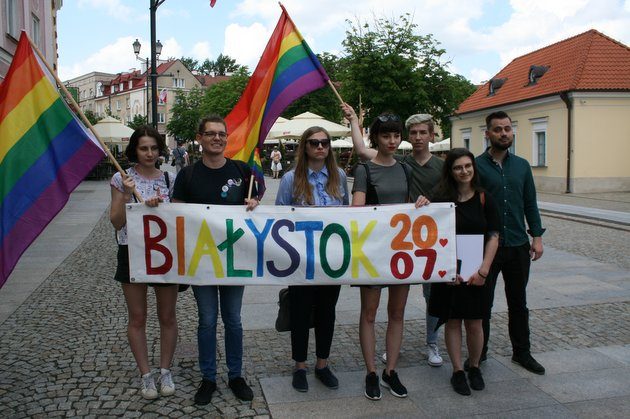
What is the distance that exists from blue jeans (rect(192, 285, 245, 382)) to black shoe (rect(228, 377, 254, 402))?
37mm

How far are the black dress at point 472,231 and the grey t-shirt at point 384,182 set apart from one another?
17.3 inches

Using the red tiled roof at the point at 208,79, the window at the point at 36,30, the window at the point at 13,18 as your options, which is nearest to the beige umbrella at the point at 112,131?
the window at the point at 36,30

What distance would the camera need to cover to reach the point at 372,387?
13.8ft

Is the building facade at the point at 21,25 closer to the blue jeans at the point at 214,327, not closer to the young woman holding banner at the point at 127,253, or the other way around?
the young woman holding banner at the point at 127,253

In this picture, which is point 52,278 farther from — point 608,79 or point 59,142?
point 608,79

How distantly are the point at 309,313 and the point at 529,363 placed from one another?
178 centimetres

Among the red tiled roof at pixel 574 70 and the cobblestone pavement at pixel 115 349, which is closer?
the cobblestone pavement at pixel 115 349

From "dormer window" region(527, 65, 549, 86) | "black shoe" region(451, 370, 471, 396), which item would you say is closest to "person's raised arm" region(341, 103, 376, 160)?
"black shoe" region(451, 370, 471, 396)

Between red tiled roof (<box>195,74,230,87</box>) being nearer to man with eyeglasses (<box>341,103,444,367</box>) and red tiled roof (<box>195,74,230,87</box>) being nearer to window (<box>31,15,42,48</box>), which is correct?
window (<box>31,15,42,48</box>)

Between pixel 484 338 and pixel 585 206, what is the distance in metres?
16.1

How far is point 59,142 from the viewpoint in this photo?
424 cm

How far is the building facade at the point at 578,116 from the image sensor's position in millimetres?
26062

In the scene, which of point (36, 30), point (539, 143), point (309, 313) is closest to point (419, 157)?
point (309, 313)

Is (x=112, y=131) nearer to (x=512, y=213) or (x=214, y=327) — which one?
(x=214, y=327)
